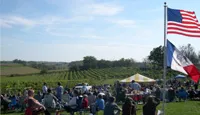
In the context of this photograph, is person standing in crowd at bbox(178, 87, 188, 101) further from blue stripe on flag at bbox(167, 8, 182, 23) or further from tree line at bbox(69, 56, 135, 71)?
tree line at bbox(69, 56, 135, 71)

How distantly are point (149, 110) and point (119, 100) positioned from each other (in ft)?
31.1

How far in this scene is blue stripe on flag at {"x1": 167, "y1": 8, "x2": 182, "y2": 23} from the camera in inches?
378

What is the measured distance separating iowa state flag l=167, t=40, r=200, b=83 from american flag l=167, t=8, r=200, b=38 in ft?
2.09

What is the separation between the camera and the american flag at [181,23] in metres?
9.60

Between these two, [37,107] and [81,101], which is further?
[81,101]

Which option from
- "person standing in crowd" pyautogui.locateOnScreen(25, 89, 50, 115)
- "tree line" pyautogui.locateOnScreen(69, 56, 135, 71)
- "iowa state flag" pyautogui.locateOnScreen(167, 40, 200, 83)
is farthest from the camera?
"tree line" pyautogui.locateOnScreen(69, 56, 135, 71)

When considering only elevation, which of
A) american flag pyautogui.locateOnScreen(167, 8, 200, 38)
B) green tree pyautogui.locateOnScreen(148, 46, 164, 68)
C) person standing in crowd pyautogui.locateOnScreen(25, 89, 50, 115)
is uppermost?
green tree pyautogui.locateOnScreen(148, 46, 164, 68)

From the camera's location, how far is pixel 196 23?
9750 millimetres

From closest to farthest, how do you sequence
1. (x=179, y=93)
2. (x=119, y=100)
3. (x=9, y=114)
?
1. (x=9, y=114)
2. (x=119, y=100)
3. (x=179, y=93)

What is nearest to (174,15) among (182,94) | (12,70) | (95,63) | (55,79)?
(182,94)

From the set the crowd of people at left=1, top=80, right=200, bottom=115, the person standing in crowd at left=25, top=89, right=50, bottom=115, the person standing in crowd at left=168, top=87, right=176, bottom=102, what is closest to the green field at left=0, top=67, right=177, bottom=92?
the crowd of people at left=1, top=80, right=200, bottom=115

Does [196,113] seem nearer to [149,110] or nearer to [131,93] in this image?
[131,93]

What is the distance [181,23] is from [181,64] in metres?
1.34

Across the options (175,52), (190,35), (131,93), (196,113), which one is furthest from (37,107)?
(131,93)
